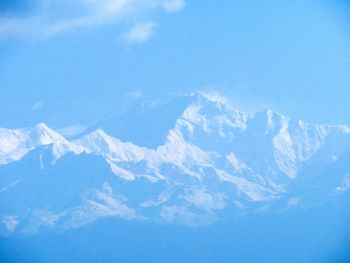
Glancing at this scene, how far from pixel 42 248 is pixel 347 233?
8203cm

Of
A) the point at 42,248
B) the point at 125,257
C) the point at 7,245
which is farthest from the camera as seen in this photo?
the point at 125,257

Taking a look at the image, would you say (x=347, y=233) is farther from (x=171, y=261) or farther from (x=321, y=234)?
(x=171, y=261)

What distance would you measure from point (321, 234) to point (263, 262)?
15.2 metres

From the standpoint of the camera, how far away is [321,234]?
18725 centimetres

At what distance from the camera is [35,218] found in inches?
7795

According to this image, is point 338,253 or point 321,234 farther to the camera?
point 321,234

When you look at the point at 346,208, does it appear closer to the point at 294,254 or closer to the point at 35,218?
the point at 294,254

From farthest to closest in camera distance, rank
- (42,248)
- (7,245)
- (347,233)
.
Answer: (42,248)
(7,245)
(347,233)

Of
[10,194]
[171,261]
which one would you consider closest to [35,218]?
[10,194]

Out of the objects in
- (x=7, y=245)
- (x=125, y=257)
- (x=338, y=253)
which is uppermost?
(x=125, y=257)

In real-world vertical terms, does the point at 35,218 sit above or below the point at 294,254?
above

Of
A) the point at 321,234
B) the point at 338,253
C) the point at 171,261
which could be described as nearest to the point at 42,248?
the point at 171,261

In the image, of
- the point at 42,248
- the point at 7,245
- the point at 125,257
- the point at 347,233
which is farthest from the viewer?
the point at 125,257

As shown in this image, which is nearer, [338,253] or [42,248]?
[338,253]
